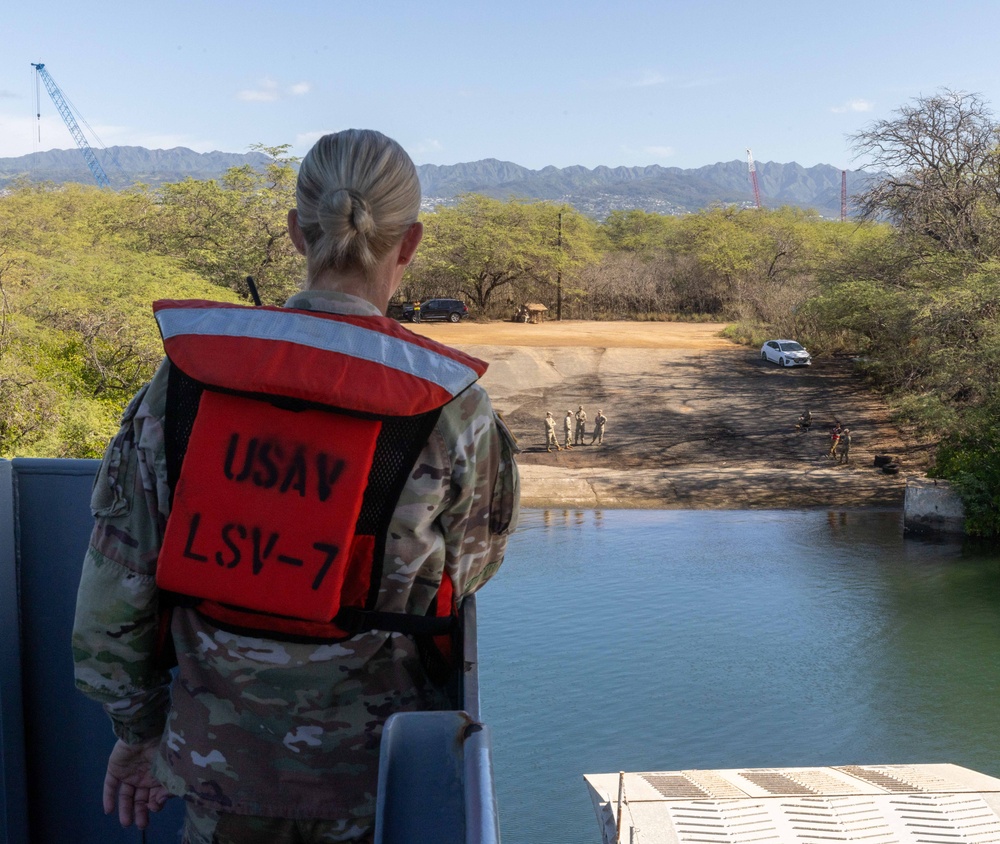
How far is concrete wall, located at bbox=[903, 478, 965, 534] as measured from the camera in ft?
59.3

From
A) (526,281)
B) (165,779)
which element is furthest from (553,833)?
(526,281)

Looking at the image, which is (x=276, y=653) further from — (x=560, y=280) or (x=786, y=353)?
(x=560, y=280)

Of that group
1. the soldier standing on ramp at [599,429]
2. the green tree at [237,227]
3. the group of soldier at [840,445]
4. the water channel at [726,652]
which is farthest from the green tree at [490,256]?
the water channel at [726,652]

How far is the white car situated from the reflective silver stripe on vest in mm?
32968

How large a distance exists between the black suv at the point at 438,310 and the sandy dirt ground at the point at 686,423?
8.53 feet

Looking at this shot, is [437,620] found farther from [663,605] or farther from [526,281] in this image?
[526,281]

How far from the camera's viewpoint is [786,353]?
33.1m

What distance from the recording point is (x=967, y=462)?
61.1ft

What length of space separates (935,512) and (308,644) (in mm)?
18415

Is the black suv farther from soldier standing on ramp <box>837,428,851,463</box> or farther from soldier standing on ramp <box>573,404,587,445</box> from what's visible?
soldier standing on ramp <box>837,428,851,463</box>

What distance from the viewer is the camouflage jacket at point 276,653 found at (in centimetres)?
145

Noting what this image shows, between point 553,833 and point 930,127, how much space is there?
69.0ft

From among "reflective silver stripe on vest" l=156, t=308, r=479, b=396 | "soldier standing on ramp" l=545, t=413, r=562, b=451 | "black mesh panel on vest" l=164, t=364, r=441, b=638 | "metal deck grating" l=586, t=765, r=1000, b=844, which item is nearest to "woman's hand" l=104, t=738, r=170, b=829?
"black mesh panel on vest" l=164, t=364, r=441, b=638

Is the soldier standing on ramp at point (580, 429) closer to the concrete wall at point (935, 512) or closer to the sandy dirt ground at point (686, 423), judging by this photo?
the sandy dirt ground at point (686, 423)
